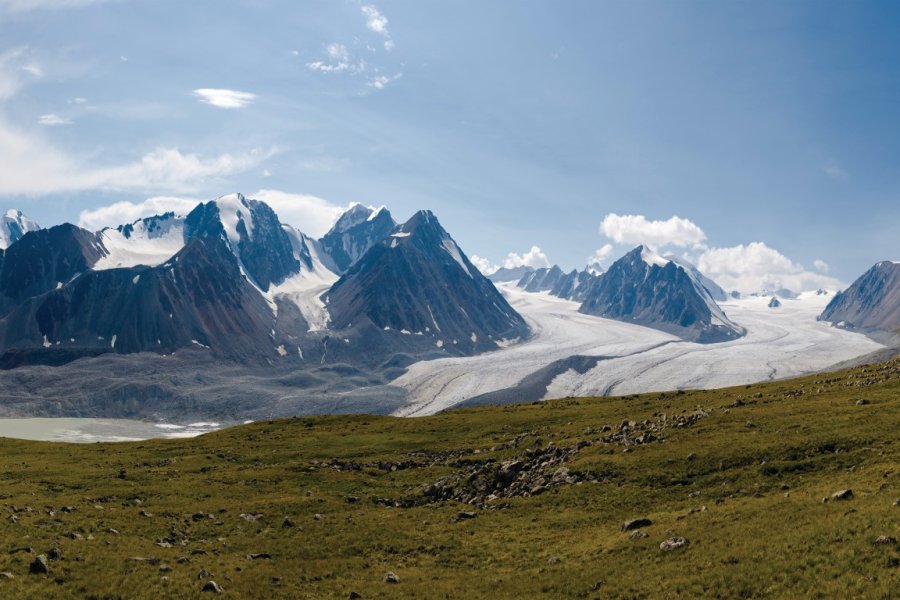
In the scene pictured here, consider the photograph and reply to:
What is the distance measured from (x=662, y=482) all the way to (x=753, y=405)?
2464 centimetres

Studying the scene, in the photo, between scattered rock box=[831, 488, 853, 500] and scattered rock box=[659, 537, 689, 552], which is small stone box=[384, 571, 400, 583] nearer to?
scattered rock box=[659, 537, 689, 552]

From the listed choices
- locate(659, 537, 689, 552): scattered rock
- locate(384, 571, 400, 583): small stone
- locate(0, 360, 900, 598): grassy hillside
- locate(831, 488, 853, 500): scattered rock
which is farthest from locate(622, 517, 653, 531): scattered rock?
locate(384, 571, 400, 583): small stone

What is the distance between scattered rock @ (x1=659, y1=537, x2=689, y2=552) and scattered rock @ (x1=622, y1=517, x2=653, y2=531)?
386 centimetres

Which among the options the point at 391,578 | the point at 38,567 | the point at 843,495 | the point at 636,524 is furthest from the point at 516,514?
the point at 38,567

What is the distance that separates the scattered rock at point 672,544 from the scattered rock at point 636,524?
386cm

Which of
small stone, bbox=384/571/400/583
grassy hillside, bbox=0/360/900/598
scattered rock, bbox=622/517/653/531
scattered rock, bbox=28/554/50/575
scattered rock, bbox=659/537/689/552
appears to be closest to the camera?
grassy hillside, bbox=0/360/900/598

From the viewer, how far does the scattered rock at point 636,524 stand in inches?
1254

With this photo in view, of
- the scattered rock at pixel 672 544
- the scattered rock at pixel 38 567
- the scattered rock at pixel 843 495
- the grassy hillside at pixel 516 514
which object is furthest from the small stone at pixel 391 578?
the scattered rock at pixel 843 495

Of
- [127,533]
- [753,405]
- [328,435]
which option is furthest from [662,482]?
[328,435]

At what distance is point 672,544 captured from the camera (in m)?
27.7

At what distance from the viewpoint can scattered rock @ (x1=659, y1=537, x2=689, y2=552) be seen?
27516 mm

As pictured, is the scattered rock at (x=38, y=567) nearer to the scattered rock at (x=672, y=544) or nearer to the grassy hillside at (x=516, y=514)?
the grassy hillside at (x=516, y=514)

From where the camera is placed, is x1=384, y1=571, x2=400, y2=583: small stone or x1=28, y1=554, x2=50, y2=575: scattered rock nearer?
x1=28, y1=554, x2=50, y2=575: scattered rock

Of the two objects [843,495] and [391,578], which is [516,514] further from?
[843,495]
